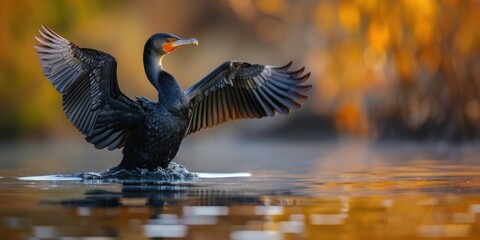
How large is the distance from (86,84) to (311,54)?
8019mm

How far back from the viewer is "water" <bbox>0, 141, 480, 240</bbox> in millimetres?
6809

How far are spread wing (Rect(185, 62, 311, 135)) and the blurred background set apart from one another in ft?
11.7

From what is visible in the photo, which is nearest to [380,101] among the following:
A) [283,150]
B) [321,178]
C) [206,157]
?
[283,150]

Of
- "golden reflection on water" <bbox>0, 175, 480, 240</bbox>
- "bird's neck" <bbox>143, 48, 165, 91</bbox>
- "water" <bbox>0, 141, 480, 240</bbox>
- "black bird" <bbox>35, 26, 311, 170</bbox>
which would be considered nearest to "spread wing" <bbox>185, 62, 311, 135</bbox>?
"black bird" <bbox>35, 26, 311, 170</bbox>

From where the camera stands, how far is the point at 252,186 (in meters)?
9.75

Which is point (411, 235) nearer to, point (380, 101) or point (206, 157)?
point (206, 157)

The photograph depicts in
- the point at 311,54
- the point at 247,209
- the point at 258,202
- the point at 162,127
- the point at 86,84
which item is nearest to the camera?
the point at 247,209

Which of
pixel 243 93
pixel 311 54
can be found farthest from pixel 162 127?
pixel 311 54

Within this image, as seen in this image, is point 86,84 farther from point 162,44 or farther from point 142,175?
point 142,175

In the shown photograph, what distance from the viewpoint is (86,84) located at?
422 inches

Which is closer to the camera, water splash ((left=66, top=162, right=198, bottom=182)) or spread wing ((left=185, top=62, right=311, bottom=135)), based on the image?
water splash ((left=66, top=162, right=198, bottom=182))

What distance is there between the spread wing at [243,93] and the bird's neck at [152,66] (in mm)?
325

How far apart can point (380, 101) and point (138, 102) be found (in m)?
8.43

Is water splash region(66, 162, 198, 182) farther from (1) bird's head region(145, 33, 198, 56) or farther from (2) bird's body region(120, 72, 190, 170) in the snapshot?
(1) bird's head region(145, 33, 198, 56)
